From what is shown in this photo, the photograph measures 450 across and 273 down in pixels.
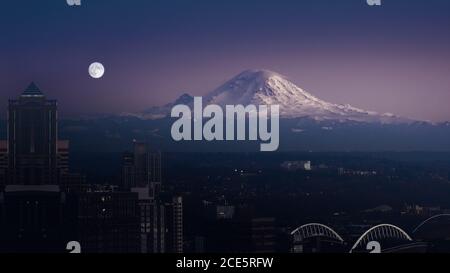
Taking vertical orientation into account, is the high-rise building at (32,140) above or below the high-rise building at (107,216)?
above

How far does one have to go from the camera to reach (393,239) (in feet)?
33.5

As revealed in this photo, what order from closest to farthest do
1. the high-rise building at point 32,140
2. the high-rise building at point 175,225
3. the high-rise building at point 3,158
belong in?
the high-rise building at point 175,225 → the high-rise building at point 32,140 → the high-rise building at point 3,158

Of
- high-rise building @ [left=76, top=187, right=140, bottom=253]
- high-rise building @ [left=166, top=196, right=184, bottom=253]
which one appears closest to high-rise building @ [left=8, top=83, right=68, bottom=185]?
high-rise building @ [left=76, top=187, right=140, bottom=253]

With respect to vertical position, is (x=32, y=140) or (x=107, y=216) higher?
(x=32, y=140)

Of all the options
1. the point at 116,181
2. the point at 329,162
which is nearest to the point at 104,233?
the point at 116,181

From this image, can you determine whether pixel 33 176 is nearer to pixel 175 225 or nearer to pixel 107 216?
pixel 107 216

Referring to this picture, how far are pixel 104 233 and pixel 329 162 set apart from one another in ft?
6.35

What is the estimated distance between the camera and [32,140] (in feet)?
33.9

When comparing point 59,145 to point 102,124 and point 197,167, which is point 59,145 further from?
point 197,167

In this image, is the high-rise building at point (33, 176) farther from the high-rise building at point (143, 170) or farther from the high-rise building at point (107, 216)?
the high-rise building at point (143, 170)

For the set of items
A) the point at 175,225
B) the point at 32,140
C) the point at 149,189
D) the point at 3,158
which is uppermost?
the point at 32,140

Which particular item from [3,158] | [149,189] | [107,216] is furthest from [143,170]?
[3,158]

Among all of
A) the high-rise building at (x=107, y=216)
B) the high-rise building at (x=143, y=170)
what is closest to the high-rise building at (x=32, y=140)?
the high-rise building at (x=107, y=216)

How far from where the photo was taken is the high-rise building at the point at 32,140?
10211mm
